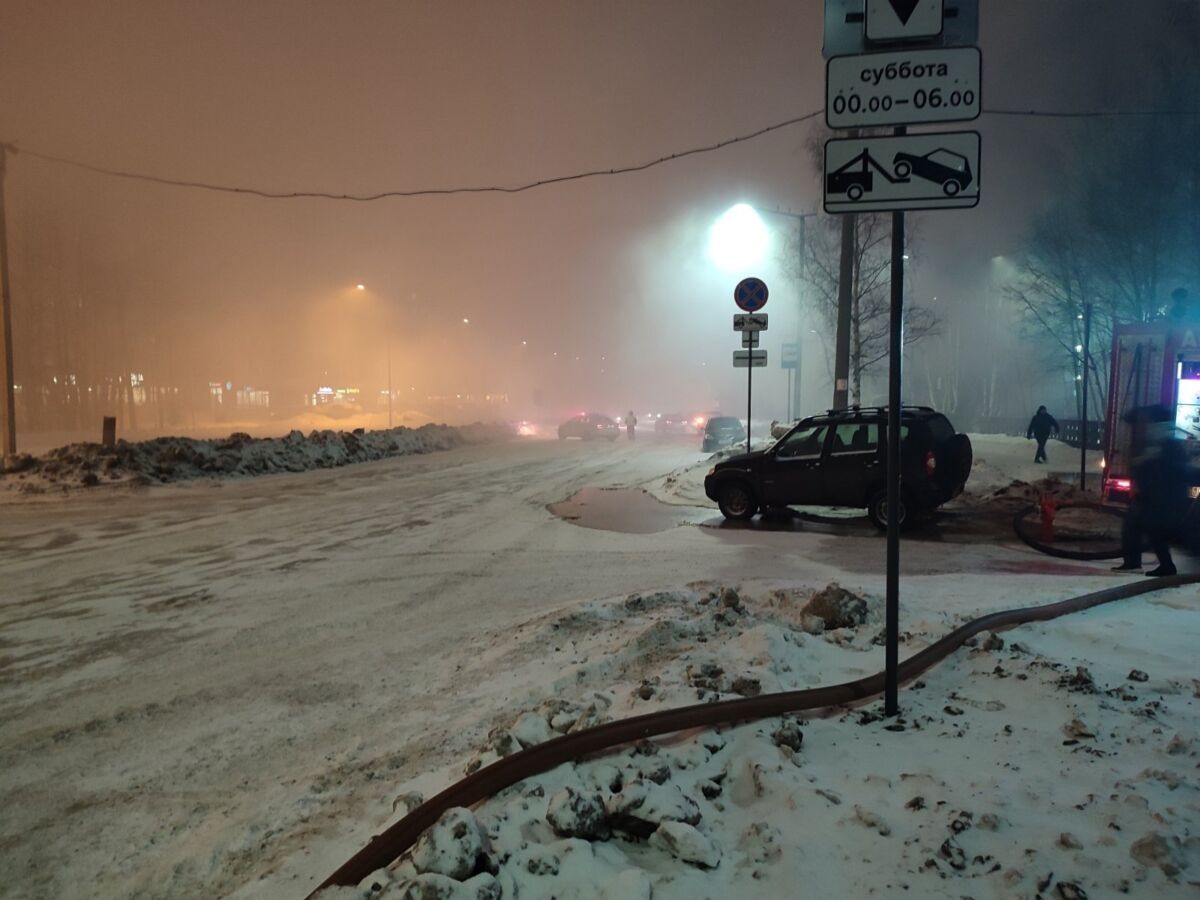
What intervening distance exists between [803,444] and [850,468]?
0.89 m

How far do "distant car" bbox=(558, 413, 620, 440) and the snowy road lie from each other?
2911 centimetres

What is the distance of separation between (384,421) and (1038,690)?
198 feet

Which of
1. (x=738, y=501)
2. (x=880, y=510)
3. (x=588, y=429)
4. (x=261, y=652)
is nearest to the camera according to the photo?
(x=261, y=652)

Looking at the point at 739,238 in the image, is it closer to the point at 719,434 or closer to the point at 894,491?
the point at 719,434

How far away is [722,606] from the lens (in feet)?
20.9

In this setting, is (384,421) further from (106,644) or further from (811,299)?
(106,644)

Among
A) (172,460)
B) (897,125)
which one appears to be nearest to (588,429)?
(172,460)

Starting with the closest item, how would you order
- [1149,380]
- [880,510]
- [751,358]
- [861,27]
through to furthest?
1. [861,27]
2. [880,510]
3. [1149,380]
4. [751,358]

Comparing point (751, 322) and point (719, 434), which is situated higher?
point (751, 322)

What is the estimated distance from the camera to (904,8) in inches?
152

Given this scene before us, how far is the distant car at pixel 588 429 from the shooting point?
44.0m

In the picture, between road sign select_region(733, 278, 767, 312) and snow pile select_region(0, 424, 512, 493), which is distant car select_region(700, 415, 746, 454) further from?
road sign select_region(733, 278, 767, 312)

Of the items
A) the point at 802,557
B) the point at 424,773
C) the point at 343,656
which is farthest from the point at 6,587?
the point at 802,557

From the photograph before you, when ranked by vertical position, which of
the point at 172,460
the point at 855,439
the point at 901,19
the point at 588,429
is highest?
the point at 901,19
